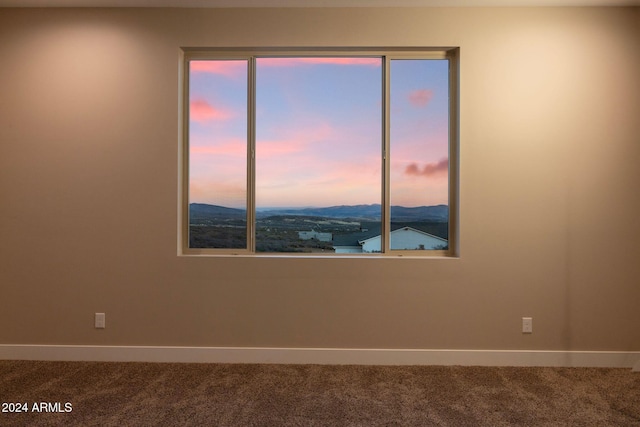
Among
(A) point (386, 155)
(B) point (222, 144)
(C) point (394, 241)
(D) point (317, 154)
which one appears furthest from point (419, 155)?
(B) point (222, 144)

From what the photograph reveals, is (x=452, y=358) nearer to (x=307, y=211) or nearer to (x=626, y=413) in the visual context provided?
(x=626, y=413)

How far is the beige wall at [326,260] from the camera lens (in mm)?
3121

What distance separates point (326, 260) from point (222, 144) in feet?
4.26

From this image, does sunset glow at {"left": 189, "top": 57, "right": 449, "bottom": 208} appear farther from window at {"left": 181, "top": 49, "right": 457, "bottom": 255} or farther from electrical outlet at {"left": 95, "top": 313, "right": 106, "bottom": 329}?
electrical outlet at {"left": 95, "top": 313, "right": 106, "bottom": 329}

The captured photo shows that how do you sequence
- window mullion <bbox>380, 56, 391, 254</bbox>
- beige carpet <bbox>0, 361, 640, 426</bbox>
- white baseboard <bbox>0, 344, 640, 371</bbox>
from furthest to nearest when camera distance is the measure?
window mullion <bbox>380, 56, 391, 254</bbox>, white baseboard <bbox>0, 344, 640, 371</bbox>, beige carpet <bbox>0, 361, 640, 426</bbox>

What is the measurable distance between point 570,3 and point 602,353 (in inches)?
108

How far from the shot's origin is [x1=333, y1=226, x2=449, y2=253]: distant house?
330 cm

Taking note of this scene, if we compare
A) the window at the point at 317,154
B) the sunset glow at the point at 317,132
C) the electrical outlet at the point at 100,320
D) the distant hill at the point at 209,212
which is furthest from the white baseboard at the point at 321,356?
the sunset glow at the point at 317,132

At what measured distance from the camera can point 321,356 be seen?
316cm

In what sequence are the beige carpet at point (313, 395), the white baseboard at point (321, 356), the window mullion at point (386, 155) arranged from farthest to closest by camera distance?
the window mullion at point (386, 155), the white baseboard at point (321, 356), the beige carpet at point (313, 395)

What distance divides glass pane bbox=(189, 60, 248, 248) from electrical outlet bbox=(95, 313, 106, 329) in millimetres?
948

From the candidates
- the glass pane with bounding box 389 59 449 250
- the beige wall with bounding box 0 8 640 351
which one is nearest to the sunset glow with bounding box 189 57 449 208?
the glass pane with bounding box 389 59 449 250

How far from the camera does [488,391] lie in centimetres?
270

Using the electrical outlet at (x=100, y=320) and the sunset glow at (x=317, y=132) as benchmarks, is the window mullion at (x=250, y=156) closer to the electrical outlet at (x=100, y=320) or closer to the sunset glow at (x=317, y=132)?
the sunset glow at (x=317, y=132)
